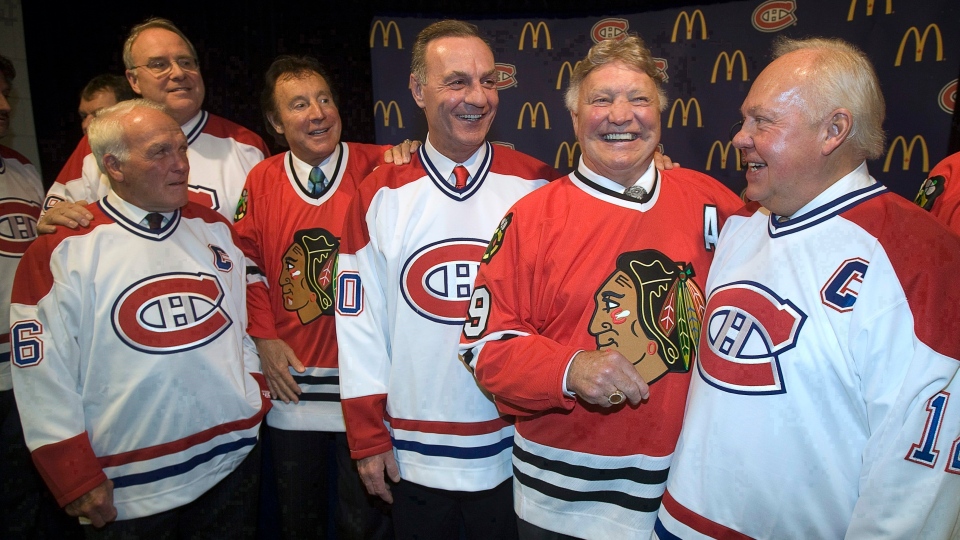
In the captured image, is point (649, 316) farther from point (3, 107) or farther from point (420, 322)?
point (3, 107)

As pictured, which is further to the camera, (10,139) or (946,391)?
(10,139)

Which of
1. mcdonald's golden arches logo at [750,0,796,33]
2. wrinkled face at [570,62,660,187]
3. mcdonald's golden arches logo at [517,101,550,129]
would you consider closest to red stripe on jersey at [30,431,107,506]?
wrinkled face at [570,62,660,187]

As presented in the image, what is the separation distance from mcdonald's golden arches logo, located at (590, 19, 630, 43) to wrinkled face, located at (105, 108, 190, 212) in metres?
2.21

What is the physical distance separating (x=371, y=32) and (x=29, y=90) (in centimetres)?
193

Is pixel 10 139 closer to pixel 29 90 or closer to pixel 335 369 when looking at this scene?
pixel 29 90

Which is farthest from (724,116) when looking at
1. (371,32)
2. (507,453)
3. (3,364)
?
(3,364)

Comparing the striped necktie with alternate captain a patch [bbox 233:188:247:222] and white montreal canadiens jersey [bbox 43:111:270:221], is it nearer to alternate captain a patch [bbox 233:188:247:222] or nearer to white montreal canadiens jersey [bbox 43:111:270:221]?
alternate captain a patch [bbox 233:188:247:222]

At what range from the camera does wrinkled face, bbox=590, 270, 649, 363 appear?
4.84 ft

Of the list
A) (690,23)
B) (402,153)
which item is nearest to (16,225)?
(402,153)

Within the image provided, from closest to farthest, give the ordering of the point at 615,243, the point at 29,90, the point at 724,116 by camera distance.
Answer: the point at 615,243
the point at 724,116
the point at 29,90

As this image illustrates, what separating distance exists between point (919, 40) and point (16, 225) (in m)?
3.98

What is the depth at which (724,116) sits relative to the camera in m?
3.22

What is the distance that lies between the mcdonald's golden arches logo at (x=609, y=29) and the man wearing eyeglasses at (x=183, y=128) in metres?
1.91

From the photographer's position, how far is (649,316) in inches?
58.4
